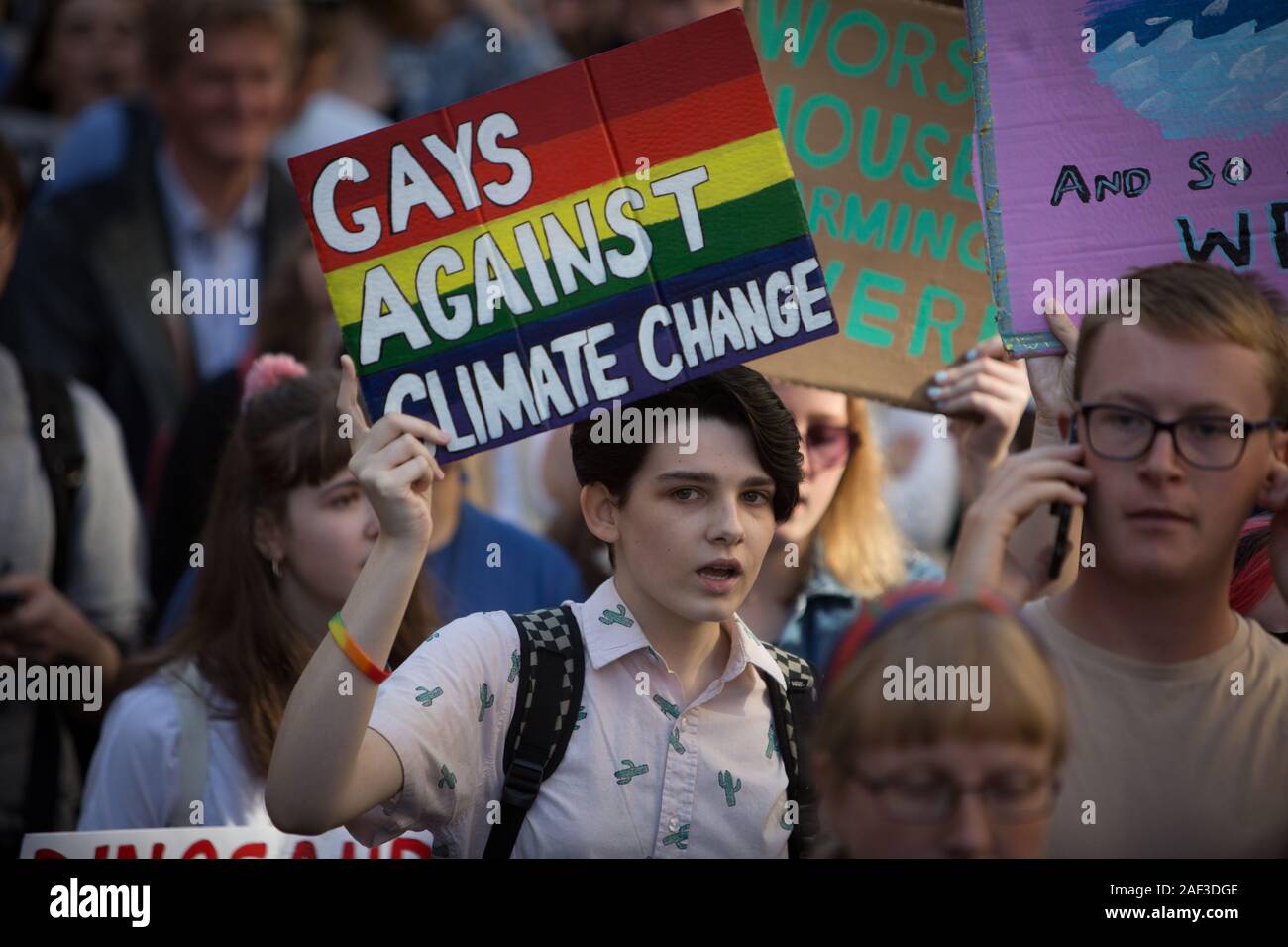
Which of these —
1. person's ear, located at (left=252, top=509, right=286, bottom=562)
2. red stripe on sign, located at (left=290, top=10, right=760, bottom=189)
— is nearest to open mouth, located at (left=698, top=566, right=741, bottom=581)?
red stripe on sign, located at (left=290, top=10, right=760, bottom=189)

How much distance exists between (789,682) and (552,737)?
0.46m

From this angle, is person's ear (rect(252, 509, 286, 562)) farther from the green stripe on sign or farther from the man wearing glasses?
the man wearing glasses

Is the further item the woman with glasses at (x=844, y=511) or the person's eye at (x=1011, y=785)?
the woman with glasses at (x=844, y=511)

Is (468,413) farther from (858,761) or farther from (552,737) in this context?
(858,761)

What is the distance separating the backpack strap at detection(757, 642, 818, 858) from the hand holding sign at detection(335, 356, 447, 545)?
0.68 metres

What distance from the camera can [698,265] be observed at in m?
3.13

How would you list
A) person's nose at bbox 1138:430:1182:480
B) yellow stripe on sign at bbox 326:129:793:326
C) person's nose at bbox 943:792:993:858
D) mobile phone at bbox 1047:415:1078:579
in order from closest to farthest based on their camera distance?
1. person's nose at bbox 943:792:993:858
2. person's nose at bbox 1138:430:1182:480
3. mobile phone at bbox 1047:415:1078:579
4. yellow stripe on sign at bbox 326:129:793:326

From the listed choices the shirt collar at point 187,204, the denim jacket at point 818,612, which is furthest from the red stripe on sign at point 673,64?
the shirt collar at point 187,204

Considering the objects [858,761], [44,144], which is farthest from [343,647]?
[44,144]

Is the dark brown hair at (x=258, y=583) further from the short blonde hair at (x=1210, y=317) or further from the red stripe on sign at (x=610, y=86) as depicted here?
the short blonde hair at (x=1210, y=317)

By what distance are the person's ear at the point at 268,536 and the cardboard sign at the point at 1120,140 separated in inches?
63.2

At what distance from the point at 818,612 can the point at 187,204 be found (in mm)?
2869

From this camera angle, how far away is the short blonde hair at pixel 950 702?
8.75ft

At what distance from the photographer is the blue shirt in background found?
13.5ft
